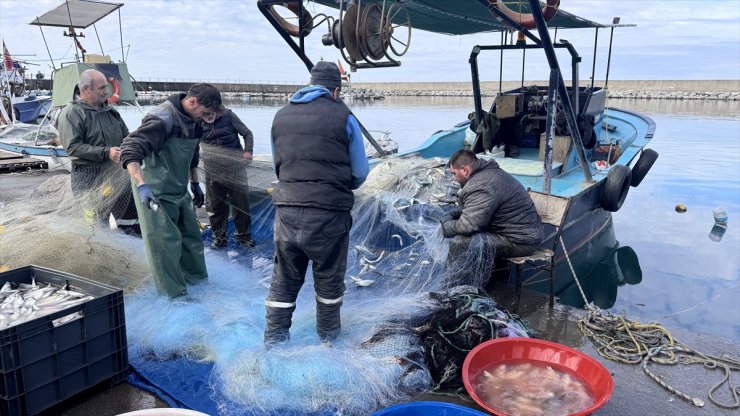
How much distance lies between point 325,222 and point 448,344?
1077 millimetres

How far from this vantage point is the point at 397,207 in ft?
16.9

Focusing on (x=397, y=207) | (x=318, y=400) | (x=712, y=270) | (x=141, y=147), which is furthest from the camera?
(x=712, y=270)

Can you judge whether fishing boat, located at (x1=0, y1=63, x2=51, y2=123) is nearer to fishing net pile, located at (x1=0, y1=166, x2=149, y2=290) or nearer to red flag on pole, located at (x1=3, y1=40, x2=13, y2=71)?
red flag on pole, located at (x1=3, y1=40, x2=13, y2=71)

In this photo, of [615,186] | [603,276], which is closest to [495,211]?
[615,186]

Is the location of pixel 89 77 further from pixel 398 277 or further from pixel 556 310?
pixel 556 310

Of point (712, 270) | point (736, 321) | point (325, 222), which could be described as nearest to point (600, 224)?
point (712, 270)

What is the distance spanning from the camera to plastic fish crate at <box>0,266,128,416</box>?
2314mm

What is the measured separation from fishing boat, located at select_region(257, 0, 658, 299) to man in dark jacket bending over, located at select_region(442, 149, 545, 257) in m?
0.31

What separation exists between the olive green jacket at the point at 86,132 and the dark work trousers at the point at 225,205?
1169 mm

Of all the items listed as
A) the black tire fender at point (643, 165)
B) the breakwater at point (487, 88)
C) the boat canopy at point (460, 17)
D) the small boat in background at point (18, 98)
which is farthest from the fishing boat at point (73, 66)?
the breakwater at point (487, 88)

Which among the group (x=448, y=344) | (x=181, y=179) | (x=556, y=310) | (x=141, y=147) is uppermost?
(x=141, y=147)

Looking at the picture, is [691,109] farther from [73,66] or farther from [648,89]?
[73,66]

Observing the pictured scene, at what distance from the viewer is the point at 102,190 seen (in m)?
4.26

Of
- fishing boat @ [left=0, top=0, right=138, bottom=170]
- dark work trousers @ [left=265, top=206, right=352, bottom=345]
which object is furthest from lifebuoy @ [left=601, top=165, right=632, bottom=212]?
fishing boat @ [left=0, top=0, right=138, bottom=170]
